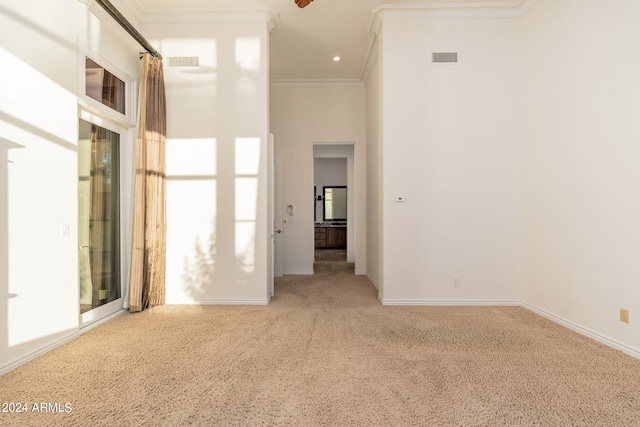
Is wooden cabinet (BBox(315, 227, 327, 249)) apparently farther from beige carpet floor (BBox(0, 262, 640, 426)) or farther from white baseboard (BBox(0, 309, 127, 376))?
white baseboard (BBox(0, 309, 127, 376))

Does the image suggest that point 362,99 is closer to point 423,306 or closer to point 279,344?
point 423,306

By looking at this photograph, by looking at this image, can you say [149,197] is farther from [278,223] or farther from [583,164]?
[583,164]

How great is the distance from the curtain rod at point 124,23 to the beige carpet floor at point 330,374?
3044mm

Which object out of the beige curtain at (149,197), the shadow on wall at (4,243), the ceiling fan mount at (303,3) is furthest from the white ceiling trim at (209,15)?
the shadow on wall at (4,243)

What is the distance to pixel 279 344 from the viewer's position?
9.43 feet

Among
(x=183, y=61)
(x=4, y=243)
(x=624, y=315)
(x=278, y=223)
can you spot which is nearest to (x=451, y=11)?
(x=183, y=61)

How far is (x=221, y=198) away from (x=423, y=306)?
9.21 feet

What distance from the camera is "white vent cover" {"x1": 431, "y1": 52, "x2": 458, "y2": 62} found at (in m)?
4.09

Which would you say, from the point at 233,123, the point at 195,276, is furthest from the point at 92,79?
the point at 195,276

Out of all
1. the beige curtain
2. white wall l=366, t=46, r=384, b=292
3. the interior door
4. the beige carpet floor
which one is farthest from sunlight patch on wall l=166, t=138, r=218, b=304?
white wall l=366, t=46, r=384, b=292

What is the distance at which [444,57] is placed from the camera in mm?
4098

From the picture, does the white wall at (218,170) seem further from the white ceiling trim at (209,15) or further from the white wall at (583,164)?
the white wall at (583,164)

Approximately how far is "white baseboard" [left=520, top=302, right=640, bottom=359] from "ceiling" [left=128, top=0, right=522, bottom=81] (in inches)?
141

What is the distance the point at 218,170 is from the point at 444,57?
10.2 ft
